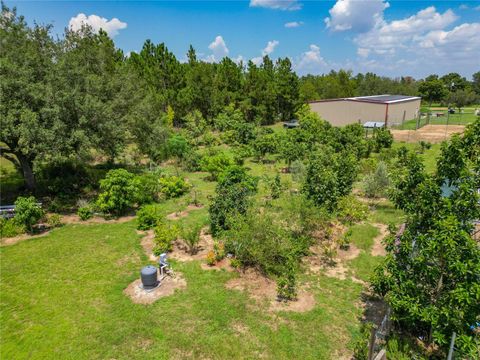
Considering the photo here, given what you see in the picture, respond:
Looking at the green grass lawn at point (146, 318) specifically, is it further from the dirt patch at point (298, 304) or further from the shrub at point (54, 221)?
the shrub at point (54, 221)

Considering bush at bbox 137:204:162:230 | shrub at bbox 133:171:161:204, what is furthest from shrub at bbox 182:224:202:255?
shrub at bbox 133:171:161:204

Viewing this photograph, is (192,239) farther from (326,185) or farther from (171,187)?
(171,187)

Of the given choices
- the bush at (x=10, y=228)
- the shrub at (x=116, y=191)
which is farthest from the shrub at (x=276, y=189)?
the bush at (x=10, y=228)

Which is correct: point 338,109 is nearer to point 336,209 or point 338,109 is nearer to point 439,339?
point 336,209

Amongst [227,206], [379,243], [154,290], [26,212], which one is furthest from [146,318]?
[379,243]

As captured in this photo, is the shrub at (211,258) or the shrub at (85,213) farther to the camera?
the shrub at (85,213)

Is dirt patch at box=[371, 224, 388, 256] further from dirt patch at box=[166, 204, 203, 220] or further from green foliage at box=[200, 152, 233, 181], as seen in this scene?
green foliage at box=[200, 152, 233, 181]
